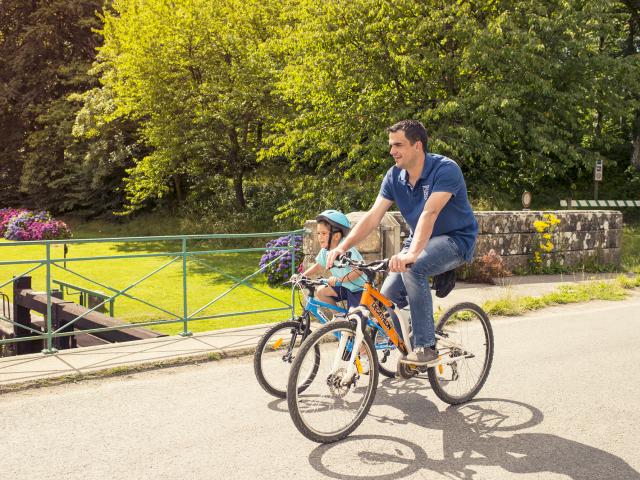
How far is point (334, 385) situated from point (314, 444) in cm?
40

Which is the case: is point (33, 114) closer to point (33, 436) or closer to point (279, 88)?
point (279, 88)

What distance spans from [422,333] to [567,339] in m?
3.37

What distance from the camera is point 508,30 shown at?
16719 millimetres

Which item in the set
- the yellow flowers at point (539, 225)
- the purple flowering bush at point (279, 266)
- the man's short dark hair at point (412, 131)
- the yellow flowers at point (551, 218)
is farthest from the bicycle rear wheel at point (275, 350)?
the yellow flowers at point (551, 218)

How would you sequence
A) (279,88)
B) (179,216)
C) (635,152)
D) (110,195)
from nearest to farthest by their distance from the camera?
(279,88) → (635,152) → (179,216) → (110,195)

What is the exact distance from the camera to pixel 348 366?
Result: 414 centimetres

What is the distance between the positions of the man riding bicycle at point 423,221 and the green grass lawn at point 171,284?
358 cm

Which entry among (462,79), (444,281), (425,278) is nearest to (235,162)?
(462,79)

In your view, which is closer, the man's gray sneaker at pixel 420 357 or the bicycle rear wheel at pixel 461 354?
the man's gray sneaker at pixel 420 357

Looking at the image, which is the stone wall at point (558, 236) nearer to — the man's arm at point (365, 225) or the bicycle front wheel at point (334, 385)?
the man's arm at point (365, 225)

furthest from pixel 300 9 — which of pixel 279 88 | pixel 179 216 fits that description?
pixel 179 216

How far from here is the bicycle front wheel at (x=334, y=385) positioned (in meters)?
3.99

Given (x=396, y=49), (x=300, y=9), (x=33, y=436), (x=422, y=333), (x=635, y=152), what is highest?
(x=300, y=9)

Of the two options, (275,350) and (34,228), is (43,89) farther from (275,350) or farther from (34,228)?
(275,350)
